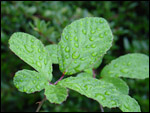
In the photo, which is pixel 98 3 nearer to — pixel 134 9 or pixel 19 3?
pixel 134 9

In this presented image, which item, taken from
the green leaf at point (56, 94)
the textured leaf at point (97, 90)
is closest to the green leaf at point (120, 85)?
the textured leaf at point (97, 90)

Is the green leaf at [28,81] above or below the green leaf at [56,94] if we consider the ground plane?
above

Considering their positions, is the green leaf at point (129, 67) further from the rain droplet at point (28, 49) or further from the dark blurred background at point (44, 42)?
the dark blurred background at point (44, 42)

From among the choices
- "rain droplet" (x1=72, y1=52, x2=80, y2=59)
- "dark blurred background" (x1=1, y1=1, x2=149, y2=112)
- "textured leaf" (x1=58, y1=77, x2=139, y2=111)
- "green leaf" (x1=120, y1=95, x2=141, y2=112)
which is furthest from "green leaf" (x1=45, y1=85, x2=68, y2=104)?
"dark blurred background" (x1=1, y1=1, x2=149, y2=112)

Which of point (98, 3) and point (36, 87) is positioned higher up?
point (98, 3)

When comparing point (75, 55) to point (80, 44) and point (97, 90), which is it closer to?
point (80, 44)

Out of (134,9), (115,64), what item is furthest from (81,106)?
(134,9)
